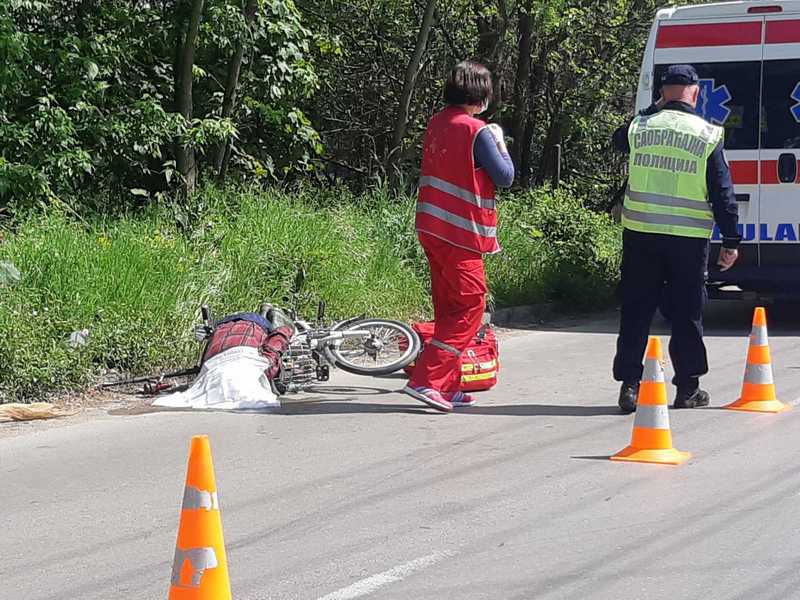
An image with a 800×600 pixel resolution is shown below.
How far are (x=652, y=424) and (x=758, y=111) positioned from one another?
6.33 metres

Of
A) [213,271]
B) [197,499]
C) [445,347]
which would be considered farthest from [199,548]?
[213,271]

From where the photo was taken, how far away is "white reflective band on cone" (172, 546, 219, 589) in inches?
160

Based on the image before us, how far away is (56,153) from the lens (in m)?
12.5

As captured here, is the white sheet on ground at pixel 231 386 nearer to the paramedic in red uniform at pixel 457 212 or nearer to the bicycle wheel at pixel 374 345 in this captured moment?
the bicycle wheel at pixel 374 345

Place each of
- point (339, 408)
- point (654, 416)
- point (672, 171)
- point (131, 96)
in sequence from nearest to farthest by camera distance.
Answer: point (654, 416)
point (672, 171)
point (339, 408)
point (131, 96)

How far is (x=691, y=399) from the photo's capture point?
8430mm

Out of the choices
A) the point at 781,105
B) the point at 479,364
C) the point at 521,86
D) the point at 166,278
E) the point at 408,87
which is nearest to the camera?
the point at 479,364

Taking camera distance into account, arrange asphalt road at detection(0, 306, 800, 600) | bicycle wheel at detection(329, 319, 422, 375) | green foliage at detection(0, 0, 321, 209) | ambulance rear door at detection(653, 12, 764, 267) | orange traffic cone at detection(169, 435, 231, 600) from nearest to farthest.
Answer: orange traffic cone at detection(169, 435, 231, 600) → asphalt road at detection(0, 306, 800, 600) → bicycle wheel at detection(329, 319, 422, 375) → ambulance rear door at detection(653, 12, 764, 267) → green foliage at detection(0, 0, 321, 209)

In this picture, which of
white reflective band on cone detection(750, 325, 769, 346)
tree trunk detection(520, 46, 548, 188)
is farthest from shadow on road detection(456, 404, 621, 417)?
tree trunk detection(520, 46, 548, 188)

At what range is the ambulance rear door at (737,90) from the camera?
12.4 meters

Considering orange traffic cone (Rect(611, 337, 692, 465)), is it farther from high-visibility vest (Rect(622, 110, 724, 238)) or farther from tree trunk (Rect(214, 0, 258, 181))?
tree trunk (Rect(214, 0, 258, 181))

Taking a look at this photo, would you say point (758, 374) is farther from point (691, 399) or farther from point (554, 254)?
point (554, 254)

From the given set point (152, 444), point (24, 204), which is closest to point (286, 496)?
point (152, 444)

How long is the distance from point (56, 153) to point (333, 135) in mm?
7271
